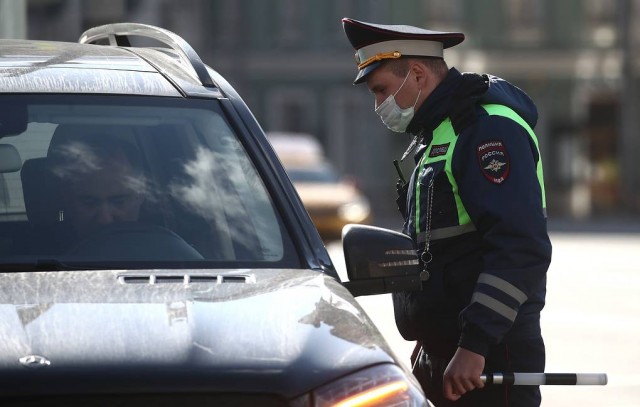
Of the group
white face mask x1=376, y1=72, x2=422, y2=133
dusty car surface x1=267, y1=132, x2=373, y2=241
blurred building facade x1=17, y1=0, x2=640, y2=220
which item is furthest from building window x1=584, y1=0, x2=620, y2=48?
white face mask x1=376, y1=72, x2=422, y2=133

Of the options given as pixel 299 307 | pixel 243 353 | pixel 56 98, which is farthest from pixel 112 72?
pixel 243 353

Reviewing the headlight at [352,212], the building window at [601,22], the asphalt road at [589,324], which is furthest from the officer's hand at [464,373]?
the building window at [601,22]

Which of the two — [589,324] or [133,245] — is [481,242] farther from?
[589,324]

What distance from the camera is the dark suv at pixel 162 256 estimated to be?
3131 mm

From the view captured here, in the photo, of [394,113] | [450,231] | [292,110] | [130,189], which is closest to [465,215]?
[450,231]

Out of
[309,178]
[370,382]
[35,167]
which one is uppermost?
[35,167]

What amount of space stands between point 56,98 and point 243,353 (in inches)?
55.5

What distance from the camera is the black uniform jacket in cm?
430

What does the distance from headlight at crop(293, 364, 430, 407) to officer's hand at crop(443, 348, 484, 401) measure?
99cm

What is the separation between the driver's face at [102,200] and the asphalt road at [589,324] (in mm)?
5612

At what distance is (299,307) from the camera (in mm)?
3553

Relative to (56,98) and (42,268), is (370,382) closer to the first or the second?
(42,268)

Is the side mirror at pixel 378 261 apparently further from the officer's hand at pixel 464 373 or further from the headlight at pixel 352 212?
the headlight at pixel 352 212

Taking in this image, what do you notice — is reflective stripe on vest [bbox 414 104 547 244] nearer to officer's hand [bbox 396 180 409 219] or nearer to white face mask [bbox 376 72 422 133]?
white face mask [bbox 376 72 422 133]
